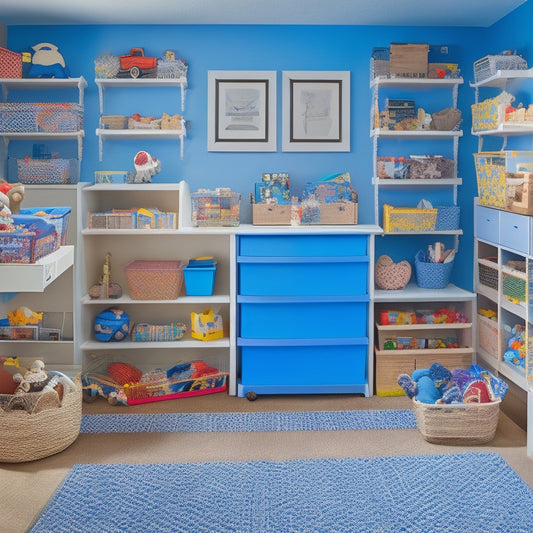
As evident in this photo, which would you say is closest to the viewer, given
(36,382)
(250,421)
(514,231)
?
(36,382)

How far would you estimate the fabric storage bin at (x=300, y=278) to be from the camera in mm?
4215

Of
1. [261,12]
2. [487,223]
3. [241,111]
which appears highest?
[261,12]

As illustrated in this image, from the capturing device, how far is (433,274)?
4445mm

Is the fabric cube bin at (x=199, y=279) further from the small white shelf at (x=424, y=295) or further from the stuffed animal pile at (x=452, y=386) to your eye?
the stuffed animal pile at (x=452, y=386)

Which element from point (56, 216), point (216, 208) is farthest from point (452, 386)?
point (56, 216)

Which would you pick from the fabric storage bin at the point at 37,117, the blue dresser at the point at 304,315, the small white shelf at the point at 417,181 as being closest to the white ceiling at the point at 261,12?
the fabric storage bin at the point at 37,117

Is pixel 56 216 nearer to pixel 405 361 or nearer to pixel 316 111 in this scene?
pixel 316 111

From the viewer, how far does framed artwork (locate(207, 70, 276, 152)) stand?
178 inches

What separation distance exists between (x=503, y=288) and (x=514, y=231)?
0.39m

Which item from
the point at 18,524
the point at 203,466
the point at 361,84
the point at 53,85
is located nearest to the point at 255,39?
the point at 361,84

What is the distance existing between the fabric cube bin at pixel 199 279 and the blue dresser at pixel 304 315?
0.21 metres

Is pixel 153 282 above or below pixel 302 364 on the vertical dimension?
above

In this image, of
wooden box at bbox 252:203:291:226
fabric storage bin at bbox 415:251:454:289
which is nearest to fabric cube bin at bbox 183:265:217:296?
wooden box at bbox 252:203:291:226

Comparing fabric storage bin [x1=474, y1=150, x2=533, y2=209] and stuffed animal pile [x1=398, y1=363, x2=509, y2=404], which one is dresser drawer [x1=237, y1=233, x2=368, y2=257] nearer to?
fabric storage bin [x1=474, y1=150, x2=533, y2=209]
